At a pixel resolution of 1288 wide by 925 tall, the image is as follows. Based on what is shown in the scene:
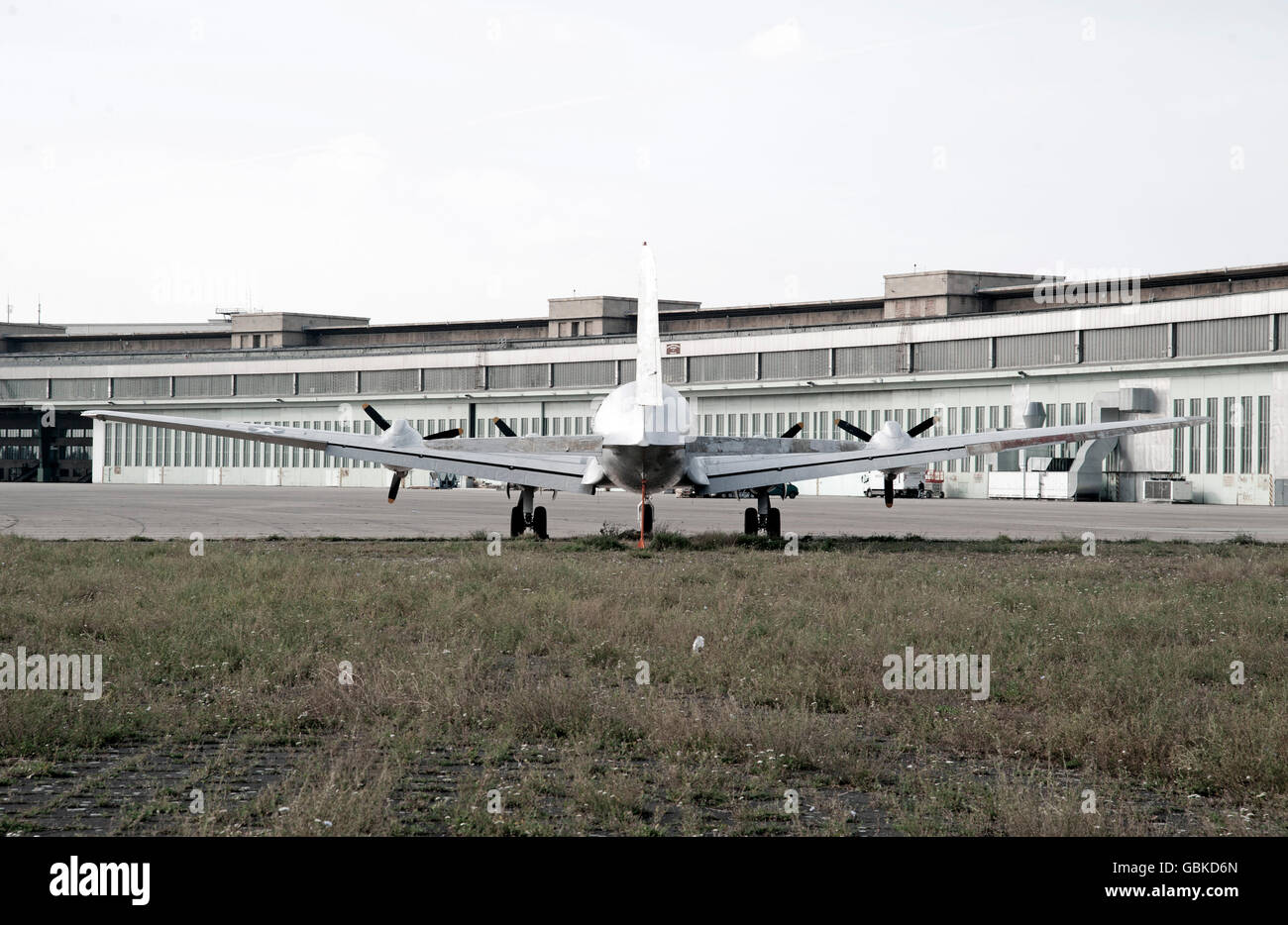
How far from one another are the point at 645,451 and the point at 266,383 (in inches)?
3780

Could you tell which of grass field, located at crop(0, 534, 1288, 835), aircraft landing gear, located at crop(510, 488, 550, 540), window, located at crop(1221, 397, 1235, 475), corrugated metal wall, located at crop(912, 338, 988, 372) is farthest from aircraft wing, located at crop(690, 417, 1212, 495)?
corrugated metal wall, located at crop(912, 338, 988, 372)

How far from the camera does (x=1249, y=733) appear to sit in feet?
33.7

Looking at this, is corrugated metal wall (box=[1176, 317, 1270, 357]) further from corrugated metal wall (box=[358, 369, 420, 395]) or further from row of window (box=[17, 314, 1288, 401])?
corrugated metal wall (box=[358, 369, 420, 395])

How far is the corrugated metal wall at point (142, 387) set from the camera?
122375 millimetres

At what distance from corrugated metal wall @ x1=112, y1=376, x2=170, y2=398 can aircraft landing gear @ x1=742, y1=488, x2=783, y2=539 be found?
99490 mm

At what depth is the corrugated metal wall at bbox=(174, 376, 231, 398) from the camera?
394 feet

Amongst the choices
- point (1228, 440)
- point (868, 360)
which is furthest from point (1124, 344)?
point (868, 360)

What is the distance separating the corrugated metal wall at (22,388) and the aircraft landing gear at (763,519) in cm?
10965

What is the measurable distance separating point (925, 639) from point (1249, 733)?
5.99 metres

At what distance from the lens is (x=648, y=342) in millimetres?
29781

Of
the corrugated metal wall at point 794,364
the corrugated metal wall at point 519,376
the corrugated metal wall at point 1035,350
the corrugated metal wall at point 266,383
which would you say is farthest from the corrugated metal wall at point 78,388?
the corrugated metal wall at point 1035,350

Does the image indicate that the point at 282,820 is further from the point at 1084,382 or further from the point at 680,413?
the point at 1084,382

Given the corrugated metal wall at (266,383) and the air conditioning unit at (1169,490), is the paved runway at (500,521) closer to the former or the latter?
the air conditioning unit at (1169,490)

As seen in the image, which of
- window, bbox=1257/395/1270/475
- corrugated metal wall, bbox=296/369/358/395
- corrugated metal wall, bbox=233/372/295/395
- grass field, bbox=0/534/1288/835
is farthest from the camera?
corrugated metal wall, bbox=233/372/295/395
